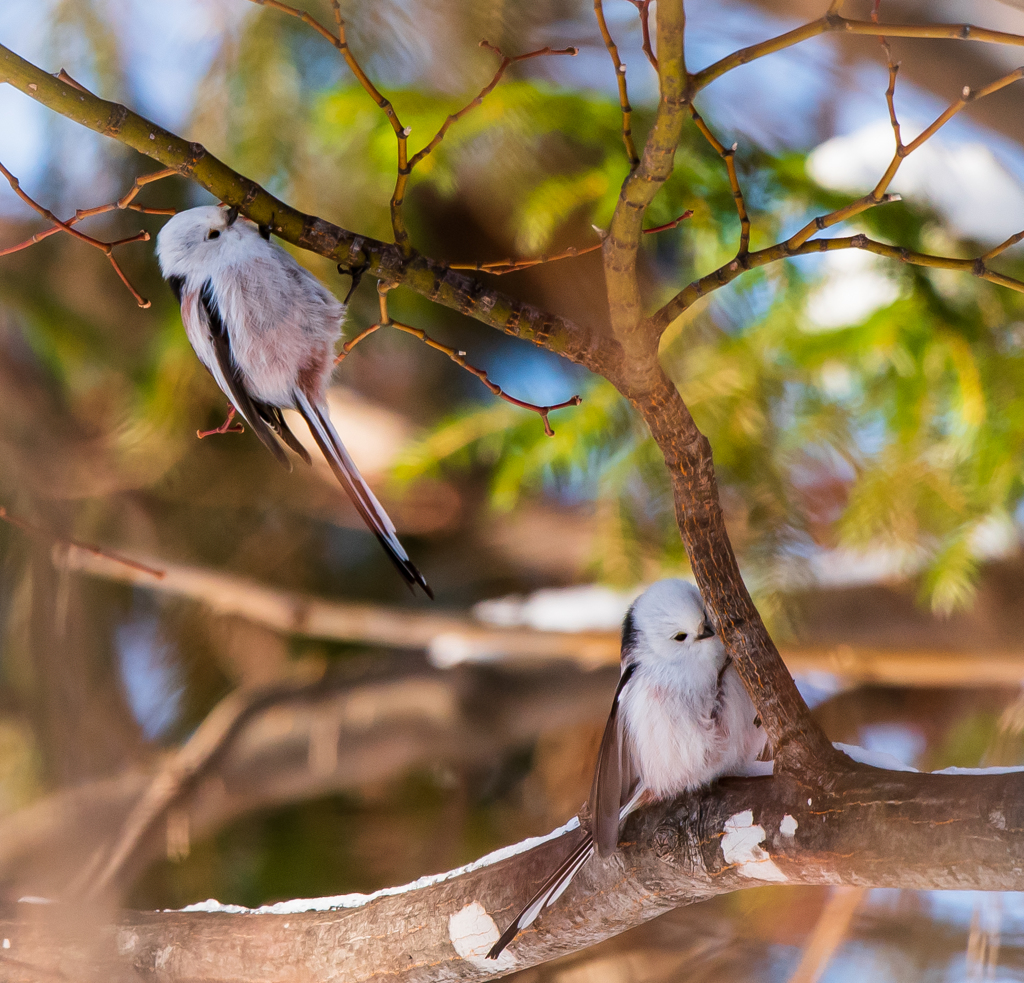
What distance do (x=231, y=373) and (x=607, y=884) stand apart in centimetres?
51

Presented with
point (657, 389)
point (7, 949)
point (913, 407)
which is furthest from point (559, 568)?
point (657, 389)

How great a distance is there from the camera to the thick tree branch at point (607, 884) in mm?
524

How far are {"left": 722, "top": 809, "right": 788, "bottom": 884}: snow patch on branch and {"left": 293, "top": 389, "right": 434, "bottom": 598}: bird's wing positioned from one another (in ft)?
1.03

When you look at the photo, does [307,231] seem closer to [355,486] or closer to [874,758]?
[355,486]

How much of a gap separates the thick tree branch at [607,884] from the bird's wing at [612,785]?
0.03 metres

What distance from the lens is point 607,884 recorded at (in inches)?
27.0

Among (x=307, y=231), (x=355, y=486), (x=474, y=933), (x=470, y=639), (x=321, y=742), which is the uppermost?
(x=470, y=639)

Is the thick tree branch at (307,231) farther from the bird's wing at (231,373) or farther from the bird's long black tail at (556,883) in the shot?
the bird's long black tail at (556,883)

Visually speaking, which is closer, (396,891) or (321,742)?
(396,891)

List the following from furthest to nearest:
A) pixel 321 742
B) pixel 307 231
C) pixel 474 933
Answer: pixel 321 742
pixel 474 933
pixel 307 231

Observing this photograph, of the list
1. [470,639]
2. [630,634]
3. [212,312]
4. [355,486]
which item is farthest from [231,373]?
[470,639]

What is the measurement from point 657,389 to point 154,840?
1.89 meters

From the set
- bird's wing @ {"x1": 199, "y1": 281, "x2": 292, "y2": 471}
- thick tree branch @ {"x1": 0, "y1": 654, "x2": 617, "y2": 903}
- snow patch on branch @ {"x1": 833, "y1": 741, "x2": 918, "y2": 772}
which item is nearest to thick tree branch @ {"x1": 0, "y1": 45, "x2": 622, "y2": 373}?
bird's wing @ {"x1": 199, "y1": 281, "x2": 292, "y2": 471}

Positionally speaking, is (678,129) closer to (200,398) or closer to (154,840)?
(200,398)
